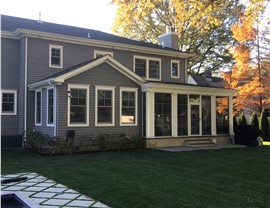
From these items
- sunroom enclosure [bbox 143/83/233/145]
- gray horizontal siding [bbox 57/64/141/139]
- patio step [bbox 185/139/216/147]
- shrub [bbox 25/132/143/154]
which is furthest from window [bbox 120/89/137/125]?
patio step [bbox 185/139/216/147]

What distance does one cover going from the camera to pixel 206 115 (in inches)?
712

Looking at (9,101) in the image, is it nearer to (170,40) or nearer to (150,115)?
(150,115)

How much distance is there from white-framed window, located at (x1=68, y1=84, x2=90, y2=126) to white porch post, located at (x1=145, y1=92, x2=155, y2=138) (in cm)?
313

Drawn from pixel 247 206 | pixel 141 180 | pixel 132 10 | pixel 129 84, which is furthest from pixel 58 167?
pixel 129 84

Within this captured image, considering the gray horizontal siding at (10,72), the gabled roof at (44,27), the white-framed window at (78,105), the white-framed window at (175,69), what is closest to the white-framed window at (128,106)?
the white-framed window at (78,105)

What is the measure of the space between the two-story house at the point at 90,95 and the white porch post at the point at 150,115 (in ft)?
0.16

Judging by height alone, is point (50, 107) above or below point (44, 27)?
below

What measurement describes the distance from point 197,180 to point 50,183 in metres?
3.44

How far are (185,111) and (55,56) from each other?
751 cm

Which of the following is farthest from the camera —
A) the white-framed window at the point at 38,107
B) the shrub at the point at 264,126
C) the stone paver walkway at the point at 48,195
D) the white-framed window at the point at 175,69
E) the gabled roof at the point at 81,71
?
the shrub at the point at 264,126

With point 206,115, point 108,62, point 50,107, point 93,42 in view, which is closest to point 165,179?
point 50,107

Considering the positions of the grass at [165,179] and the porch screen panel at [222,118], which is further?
the porch screen panel at [222,118]

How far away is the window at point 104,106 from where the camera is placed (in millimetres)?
14859

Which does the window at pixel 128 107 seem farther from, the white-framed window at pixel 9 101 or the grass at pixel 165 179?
the white-framed window at pixel 9 101
